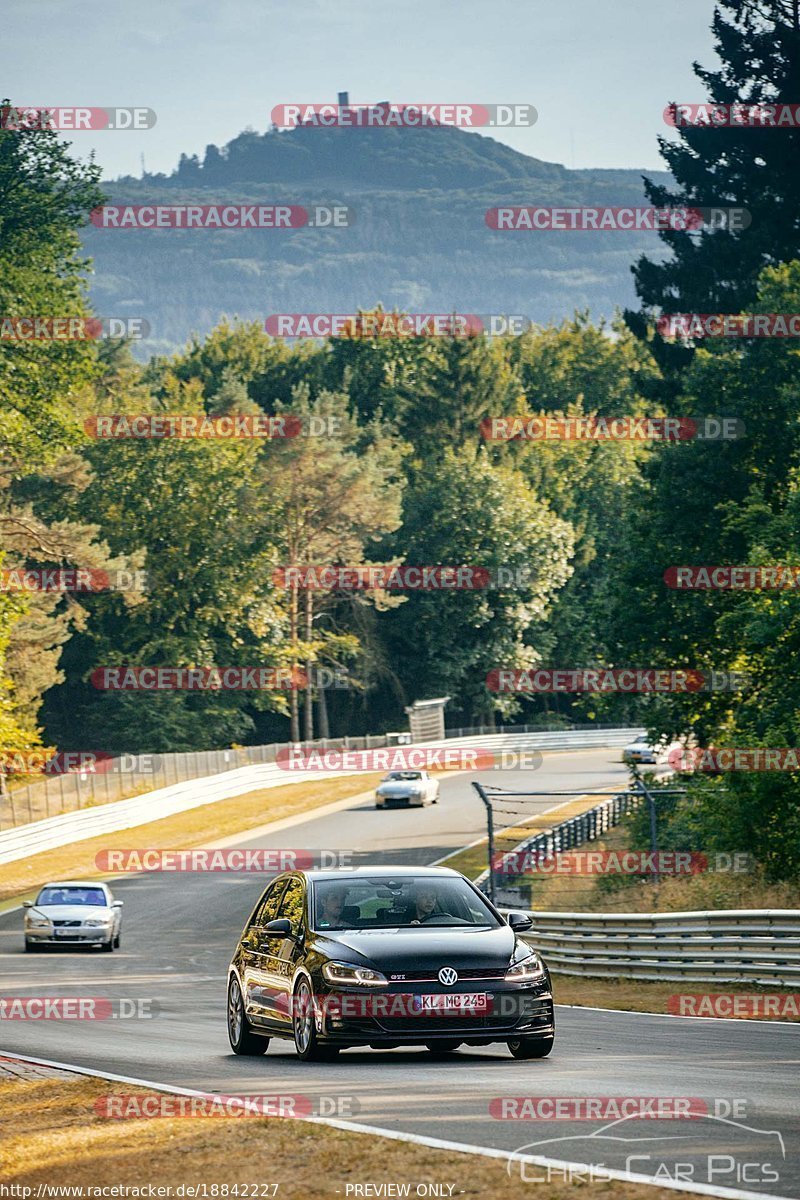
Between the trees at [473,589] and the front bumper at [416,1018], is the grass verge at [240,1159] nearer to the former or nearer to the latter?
the front bumper at [416,1018]

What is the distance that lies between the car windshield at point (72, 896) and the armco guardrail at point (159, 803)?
14465 millimetres

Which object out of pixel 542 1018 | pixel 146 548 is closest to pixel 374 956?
pixel 542 1018

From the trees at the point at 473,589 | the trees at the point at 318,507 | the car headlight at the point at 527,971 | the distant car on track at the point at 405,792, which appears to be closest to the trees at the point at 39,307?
the distant car on track at the point at 405,792

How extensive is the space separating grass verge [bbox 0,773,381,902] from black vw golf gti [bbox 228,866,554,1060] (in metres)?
30.3

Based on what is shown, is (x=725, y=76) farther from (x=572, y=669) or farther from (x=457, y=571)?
(x=572, y=669)

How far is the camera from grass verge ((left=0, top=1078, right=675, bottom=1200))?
7973 mm

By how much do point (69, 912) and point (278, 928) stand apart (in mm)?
19802

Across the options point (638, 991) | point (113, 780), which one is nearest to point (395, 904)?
point (638, 991)

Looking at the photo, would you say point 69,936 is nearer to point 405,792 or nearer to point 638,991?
point 638,991

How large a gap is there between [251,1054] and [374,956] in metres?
2.40

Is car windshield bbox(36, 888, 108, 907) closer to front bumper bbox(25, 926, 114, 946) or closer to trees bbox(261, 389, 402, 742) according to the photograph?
front bumper bbox(25, 926, 114, 946)

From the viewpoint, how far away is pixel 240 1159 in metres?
8.75

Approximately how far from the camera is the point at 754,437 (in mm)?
39562

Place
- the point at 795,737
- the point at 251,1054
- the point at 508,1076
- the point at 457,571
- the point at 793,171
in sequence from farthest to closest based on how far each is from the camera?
the point at 457,571 → the point at 793,171 → the point at 795,737 → the point at 251,1054 → the point at 508,1076
